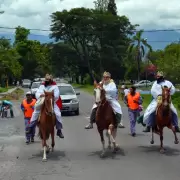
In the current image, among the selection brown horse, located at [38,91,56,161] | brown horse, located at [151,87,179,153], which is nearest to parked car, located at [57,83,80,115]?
brown horse, located at [151,87,179,153]

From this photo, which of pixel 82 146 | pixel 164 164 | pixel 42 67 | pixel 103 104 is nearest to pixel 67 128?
pixel 82 146

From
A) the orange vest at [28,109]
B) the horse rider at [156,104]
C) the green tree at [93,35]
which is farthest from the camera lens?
the green tree at [93,35]

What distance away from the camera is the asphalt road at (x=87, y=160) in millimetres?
10164

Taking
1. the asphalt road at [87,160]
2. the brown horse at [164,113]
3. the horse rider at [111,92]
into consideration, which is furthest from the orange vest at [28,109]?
the brown horse at [164,113]

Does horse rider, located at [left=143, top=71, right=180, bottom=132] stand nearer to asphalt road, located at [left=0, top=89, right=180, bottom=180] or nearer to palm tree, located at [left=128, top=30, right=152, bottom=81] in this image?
asphalt road, located at [left=0, top=89, right=180, bottom=180]

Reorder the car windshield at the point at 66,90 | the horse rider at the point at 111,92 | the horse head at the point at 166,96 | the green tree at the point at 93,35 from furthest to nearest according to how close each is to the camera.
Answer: the green tree at the point at 93,35, the car windshield at the point at 66,90, the horse rider at the point at 111,92, the horse head at the point at 166,96

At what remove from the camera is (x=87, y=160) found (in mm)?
12219

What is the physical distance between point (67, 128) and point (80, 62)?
6656 centimetres

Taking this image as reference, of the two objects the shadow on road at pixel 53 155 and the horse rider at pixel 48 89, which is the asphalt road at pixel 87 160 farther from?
the horse rider at pixel 48 89

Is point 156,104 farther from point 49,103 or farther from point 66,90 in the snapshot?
point 66,90

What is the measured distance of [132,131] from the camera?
17.6m

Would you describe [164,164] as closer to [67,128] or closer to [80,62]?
[67,128]

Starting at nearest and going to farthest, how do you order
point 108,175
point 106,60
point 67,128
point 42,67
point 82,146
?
point 108,175 → point 82,146 → point 67,128 → point 106,60 → point 42,67

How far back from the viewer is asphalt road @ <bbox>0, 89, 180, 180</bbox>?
1016cm
